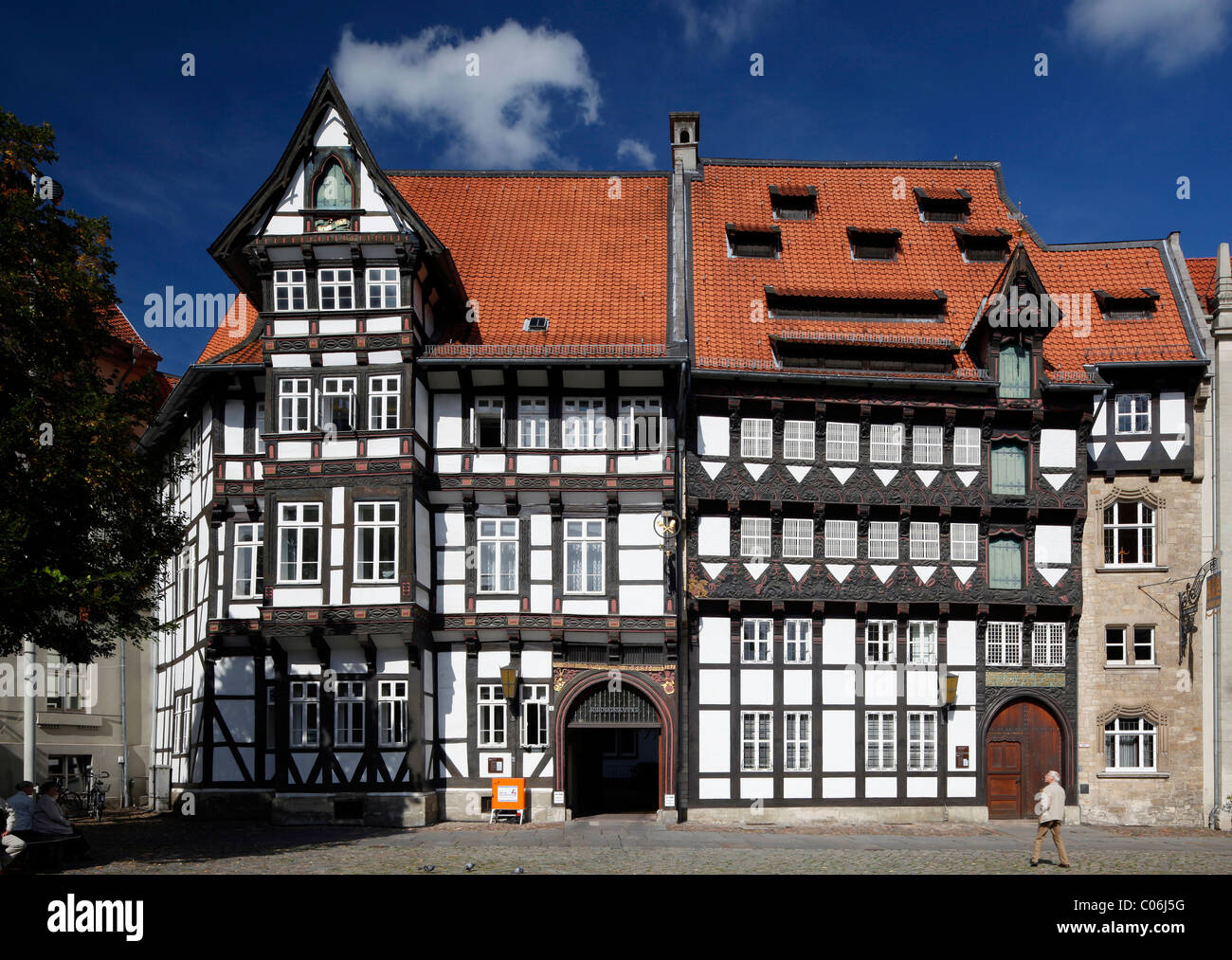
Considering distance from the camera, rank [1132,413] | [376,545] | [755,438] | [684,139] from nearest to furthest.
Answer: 1. [376,545]
2. [755,438]
3. [1132,413]
4. [684,139]

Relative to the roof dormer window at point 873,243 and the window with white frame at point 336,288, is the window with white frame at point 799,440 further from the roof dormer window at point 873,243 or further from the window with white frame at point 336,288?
the window with white frame at point 336,288

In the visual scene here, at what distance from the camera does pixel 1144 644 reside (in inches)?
1280

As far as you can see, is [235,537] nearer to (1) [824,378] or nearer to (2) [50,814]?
(2) [50,814]

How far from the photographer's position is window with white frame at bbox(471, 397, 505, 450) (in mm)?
31641

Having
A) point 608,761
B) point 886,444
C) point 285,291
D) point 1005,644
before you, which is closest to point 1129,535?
point 1005,644

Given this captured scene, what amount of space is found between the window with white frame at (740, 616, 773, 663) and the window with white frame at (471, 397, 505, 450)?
24.9ft

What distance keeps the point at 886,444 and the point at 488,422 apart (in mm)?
10076

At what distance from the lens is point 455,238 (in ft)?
118

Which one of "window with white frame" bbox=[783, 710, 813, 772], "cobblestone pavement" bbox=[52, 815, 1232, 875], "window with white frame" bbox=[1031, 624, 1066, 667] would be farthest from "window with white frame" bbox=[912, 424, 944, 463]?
"cobblestone pavement" bbox=[52, 815, 1232, 875]

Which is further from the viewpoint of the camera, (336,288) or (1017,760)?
(1017,760)

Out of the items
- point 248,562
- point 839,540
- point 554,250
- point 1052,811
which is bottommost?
point 1052,811

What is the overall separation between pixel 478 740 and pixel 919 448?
43.3 feet

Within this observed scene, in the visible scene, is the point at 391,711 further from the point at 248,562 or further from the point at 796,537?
the point at 796,537

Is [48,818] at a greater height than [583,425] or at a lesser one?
lesser
